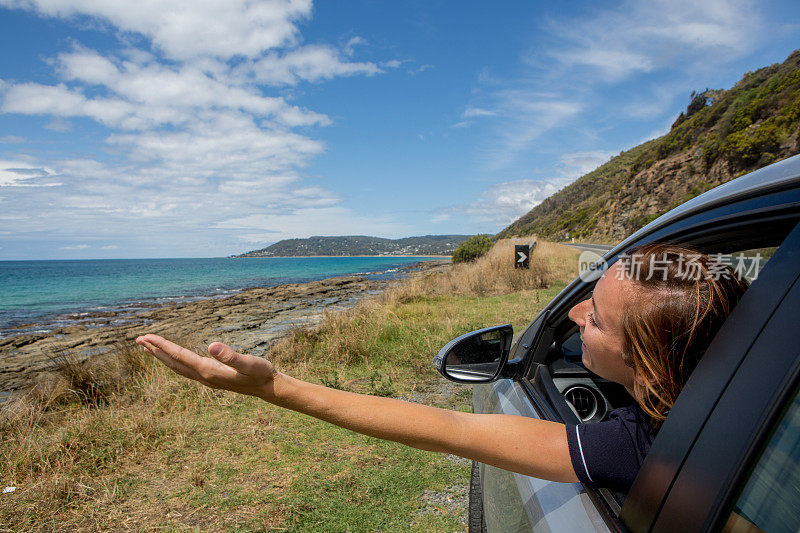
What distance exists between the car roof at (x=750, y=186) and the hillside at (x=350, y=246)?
162 metres

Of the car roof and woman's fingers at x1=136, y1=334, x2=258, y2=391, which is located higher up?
the car roof

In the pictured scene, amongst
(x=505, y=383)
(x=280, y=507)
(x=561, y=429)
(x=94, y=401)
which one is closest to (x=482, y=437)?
(x=561, y=429)

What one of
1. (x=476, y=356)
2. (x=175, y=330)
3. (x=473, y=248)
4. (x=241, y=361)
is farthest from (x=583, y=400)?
(x=473, y=248)

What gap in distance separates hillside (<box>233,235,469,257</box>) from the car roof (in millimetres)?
162104

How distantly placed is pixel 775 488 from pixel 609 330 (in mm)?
467

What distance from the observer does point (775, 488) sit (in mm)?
656

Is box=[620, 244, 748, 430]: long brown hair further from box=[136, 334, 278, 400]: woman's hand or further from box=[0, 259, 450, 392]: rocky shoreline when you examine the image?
box=[0, 259, 450, 392]: rocky shoreline

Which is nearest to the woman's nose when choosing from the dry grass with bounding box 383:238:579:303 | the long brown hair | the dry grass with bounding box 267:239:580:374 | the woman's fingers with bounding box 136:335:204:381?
the long brown hair

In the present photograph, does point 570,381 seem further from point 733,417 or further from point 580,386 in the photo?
point 733,417

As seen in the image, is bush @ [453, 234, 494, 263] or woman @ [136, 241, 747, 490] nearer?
woman @ [136, 241, 747, 490]

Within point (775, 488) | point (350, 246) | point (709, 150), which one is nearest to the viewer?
point (775, 488)

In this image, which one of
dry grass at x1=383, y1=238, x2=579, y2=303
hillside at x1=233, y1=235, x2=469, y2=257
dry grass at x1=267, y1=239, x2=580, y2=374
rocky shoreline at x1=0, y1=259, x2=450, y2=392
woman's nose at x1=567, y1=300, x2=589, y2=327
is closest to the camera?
woman's nose at x1=567, y1=300, x2=589, y2=327

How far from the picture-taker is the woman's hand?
97 cm

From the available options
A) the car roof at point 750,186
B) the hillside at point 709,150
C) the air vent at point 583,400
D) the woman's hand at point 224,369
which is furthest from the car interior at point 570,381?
the hillside at point 709,150
